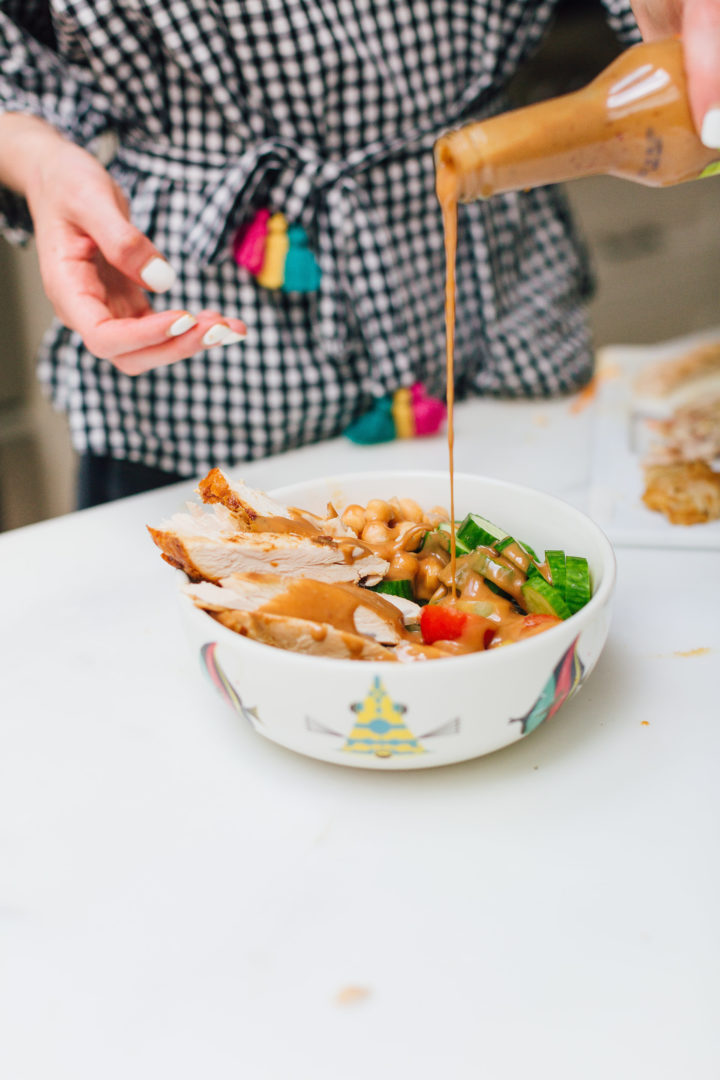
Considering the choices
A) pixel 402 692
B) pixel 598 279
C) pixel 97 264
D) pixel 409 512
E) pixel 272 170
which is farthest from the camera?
pixel 598 279

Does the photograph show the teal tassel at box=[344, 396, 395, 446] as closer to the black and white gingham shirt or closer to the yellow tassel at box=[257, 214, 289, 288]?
the black and white gingham shirt

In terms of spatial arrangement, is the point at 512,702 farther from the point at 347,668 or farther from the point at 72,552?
the point at 72,552

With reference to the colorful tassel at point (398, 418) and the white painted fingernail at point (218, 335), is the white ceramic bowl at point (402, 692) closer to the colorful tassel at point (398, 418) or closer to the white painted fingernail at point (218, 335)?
the white painted fingernail at point (218, 335)

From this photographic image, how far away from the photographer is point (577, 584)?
792 millimetres

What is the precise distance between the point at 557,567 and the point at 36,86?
0.99 metres

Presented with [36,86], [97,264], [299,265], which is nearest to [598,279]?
[299,265]

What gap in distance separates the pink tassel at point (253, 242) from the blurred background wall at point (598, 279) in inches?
57.0

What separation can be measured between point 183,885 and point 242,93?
0.99 meters

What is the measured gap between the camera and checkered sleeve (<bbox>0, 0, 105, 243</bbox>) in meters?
1.22

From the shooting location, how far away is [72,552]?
1.15m

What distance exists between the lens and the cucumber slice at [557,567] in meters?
0.81

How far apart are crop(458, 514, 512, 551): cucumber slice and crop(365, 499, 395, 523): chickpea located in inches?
3.4

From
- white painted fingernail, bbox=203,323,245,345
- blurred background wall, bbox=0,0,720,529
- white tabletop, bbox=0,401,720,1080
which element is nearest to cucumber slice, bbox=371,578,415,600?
white tabletop, bbox=0,401,720,1080

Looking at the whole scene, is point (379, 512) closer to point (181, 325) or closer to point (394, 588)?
point (394, 588)
